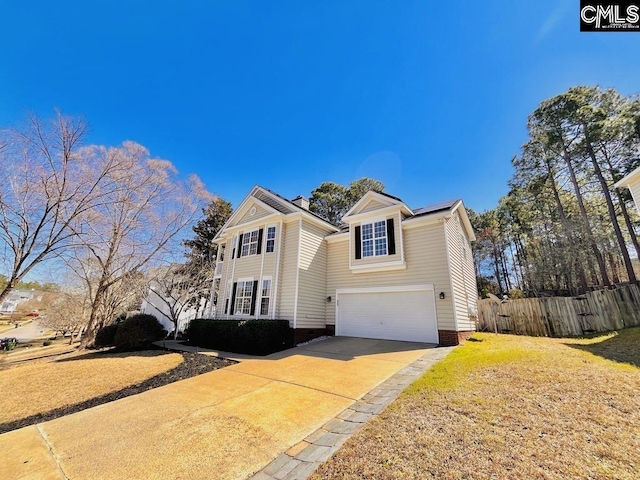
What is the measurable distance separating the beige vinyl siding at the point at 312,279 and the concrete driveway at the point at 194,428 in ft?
17.5

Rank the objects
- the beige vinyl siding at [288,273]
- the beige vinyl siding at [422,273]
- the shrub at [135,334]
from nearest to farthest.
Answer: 1. the beige vinyl siding at [422,273]
2. the beige vinyl siding at [288,273]
3. the shrub at [135,334]

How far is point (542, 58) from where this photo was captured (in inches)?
352

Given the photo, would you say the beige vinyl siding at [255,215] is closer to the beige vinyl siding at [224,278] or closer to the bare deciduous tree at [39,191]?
the beige vinyl siding at [224,278]

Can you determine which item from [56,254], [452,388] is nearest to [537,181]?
[452,388]

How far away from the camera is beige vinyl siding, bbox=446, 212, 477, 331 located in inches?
425

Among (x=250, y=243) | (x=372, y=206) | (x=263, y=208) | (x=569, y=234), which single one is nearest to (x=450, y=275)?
(x=372, y=206)

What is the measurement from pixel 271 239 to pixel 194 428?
10362mm

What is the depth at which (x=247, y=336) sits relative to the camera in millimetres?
10820

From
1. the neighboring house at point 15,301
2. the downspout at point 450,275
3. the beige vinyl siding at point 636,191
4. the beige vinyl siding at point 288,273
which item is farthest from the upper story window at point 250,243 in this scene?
the neighboring house at point 15,301

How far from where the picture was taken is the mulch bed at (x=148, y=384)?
4965mm

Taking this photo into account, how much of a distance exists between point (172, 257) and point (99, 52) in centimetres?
1051

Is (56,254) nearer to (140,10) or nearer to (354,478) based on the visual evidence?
(140,10)
